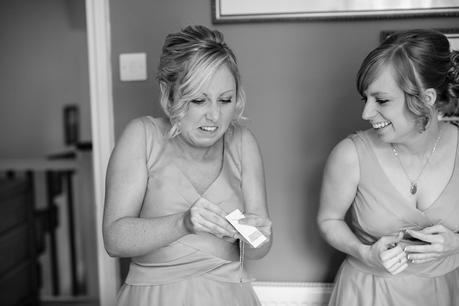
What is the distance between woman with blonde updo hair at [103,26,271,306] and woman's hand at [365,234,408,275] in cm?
33

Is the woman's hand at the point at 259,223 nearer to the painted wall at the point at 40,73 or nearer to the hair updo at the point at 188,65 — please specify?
the hair updo at the point at 188,65

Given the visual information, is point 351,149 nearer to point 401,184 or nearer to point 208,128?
point 401,184

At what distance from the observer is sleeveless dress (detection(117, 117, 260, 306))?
1674mm

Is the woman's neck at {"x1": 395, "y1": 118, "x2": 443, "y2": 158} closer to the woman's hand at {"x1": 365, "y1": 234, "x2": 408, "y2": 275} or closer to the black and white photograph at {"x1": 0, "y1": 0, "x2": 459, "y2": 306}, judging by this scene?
the black and white photograph at {"x1": 0, "y1": 0, "x2": 459, "y2": 306}

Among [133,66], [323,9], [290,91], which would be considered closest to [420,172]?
[290,91]

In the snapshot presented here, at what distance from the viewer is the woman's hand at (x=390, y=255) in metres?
1.56

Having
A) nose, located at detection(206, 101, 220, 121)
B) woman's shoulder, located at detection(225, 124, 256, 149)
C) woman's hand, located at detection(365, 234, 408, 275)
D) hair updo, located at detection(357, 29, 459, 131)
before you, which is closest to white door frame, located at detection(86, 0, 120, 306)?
woman's shoulder, located at detection(225, 124, 256, 149)

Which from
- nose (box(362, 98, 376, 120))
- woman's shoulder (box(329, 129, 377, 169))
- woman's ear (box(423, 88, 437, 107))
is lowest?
woman's shoulder (box(329, 129, 377, 169))

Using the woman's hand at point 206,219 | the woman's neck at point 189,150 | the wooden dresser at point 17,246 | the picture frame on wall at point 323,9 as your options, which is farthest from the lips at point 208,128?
the wooden dresser at point 17,246

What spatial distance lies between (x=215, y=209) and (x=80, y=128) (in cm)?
412

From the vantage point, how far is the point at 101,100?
238 centimetres

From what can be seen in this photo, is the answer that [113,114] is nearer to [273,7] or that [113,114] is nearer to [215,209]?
[273,7]

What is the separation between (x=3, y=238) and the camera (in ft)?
10.6

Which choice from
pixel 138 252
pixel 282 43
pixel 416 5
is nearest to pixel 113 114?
pixel 282 43
